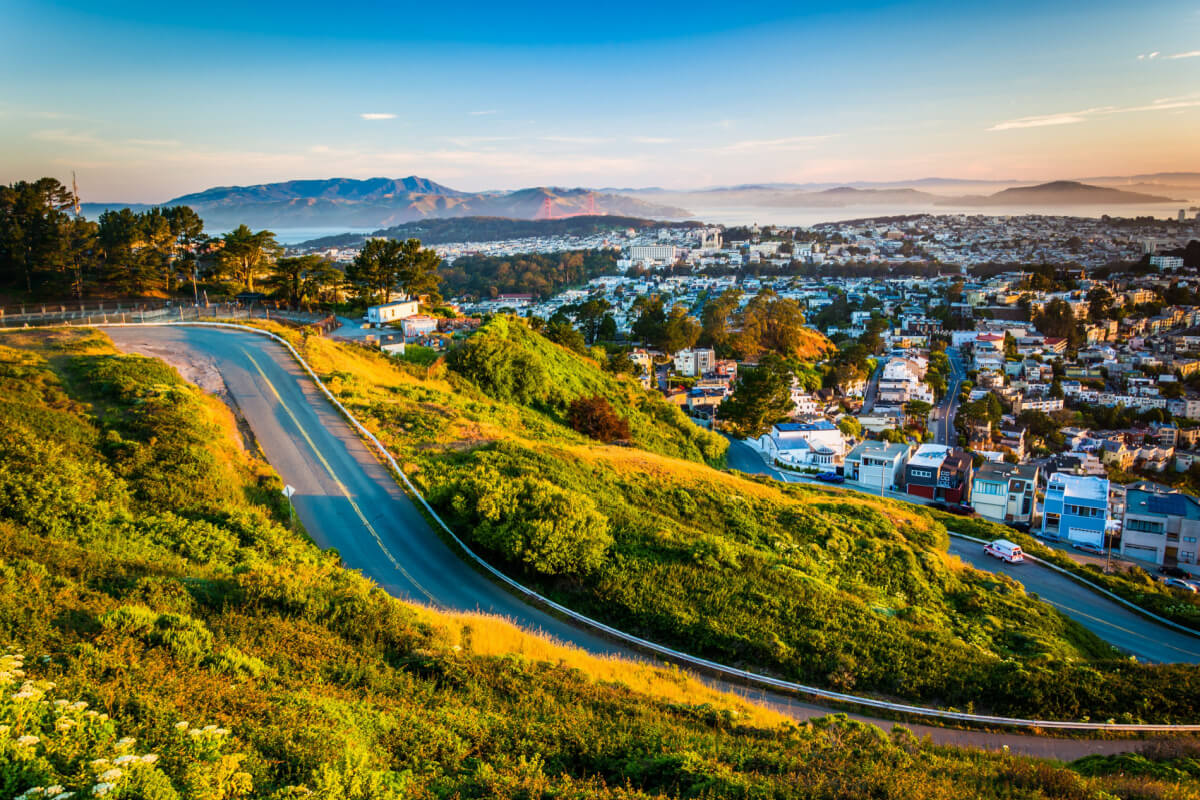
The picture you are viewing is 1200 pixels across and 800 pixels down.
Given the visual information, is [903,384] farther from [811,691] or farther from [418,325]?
[811,691]

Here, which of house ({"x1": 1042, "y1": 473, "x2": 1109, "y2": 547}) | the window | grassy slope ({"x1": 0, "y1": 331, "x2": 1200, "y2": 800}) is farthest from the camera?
house ({"x1": 1042, "y1": 473, "x2": 1109, "y2": 547})

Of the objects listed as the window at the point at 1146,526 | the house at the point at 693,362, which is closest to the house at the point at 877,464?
the window at the point at 1146,526

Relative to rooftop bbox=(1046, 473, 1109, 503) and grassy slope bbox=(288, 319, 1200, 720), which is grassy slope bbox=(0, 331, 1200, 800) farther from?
rooftop bbox=(1046, 473, 1109, 503)

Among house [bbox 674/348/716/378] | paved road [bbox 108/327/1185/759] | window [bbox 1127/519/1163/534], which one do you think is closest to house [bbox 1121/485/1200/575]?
window [bbox 1127/519/1163/534]

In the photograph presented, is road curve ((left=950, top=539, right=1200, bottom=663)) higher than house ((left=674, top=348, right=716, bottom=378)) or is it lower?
lower

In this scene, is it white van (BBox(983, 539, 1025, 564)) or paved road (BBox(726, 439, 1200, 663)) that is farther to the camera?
white van (BBox(983, 539, 1025, 564))

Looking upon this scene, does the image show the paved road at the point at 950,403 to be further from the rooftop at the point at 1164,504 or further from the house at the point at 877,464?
the rooftop at the point at 1164,504

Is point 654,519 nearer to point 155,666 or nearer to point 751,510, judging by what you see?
point 751,510
